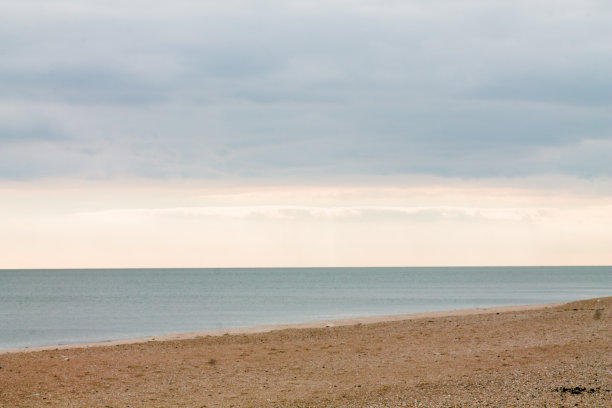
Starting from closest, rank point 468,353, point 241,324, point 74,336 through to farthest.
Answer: point 468,353, point 74,336, point 241,324

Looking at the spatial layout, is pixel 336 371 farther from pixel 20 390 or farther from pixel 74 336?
pixel 74 336

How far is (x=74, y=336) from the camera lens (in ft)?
160

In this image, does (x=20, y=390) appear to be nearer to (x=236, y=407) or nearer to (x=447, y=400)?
(x=236, y=407)

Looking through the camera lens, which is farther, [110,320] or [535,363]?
[110,320]

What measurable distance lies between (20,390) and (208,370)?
5.36m

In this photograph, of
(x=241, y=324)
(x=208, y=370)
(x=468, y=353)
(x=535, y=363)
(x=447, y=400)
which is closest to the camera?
(x=447, y=400)

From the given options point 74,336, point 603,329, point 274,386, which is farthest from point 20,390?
point 74,336

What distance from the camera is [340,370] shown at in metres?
20.4

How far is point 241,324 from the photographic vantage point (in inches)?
2157

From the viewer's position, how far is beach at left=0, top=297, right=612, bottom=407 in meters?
16.0

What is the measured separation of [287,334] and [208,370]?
373 inches

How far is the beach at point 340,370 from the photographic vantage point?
631 inches

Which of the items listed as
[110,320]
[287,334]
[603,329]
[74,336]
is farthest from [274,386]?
[110,320]

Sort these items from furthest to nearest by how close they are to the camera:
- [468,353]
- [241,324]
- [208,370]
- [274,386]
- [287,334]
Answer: [241,324] < [287,334] < [468,353] < [208,370] < [274,386]
